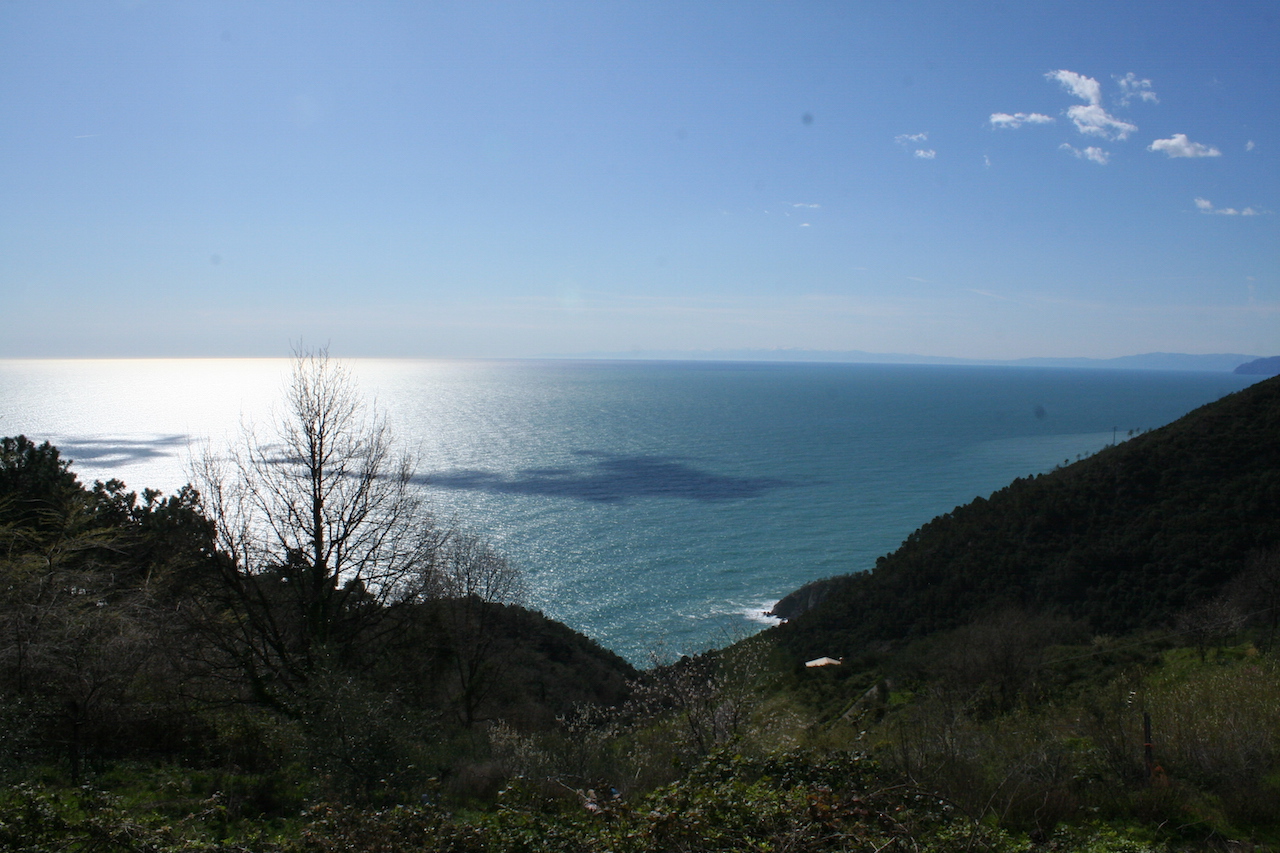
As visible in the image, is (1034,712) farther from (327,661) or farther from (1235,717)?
(327,661)

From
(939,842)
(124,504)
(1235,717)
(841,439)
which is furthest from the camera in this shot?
(841,439)

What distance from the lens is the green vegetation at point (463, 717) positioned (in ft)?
22.4

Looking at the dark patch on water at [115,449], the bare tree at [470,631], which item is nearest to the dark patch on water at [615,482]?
the dark patch on water at [115,449]

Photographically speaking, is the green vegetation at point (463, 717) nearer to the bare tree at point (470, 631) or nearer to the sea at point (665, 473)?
the bare tree at point (470, 631)

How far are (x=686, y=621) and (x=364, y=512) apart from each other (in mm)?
26808

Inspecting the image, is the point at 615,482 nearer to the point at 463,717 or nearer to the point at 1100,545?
the point at 1100,545

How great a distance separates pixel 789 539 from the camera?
50406 millimetres

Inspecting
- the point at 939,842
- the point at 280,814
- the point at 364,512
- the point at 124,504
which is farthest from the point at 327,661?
the point at 124,504

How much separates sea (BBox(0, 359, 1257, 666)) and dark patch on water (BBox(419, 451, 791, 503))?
305 mm

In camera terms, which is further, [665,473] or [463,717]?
[665,473]

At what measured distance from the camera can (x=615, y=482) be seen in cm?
6569

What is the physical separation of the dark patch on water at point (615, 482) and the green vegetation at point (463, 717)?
110 ft

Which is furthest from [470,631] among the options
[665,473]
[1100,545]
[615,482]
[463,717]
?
[665,473]

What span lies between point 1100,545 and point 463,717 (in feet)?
101
